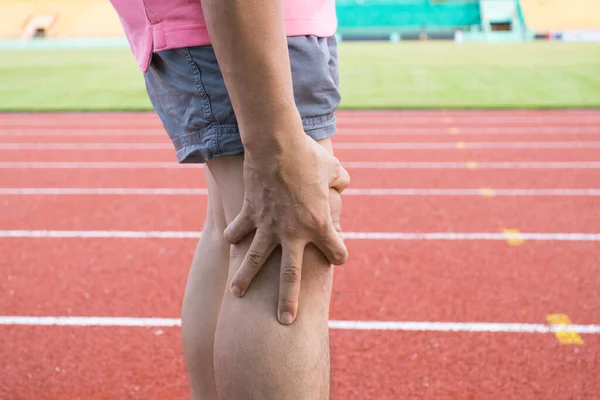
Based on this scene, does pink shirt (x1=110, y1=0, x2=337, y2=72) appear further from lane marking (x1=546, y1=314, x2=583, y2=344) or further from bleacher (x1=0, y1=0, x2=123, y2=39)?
bleacher (x1=0, y1=0, x2=123, y2=39)

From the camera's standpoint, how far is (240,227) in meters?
0.94

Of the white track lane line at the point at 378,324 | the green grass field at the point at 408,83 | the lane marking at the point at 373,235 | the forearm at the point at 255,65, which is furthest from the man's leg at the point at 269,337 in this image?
the green grass field at the point at 408,83

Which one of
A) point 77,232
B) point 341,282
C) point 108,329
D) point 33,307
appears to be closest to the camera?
point 108,329

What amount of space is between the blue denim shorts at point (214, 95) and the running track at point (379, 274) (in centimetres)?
130

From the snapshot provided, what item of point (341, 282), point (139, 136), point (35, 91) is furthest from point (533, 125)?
point (35, 91)

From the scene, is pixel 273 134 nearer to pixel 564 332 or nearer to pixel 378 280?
pixel 564 332

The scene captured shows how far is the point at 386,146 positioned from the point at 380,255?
10.8ft

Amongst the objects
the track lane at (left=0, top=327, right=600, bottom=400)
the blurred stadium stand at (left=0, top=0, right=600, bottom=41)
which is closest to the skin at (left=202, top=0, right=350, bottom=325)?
the track lane at (left=0, top=327, right=600, bottom=400)

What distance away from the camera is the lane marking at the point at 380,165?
5551 mm

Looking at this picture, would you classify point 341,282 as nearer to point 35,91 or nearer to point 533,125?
point 533,125

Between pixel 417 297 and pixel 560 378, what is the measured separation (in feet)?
2.52

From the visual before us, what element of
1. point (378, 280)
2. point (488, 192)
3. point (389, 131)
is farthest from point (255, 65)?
point (389, 131)

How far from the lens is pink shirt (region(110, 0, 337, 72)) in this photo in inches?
36.9

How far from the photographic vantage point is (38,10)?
147 feet
